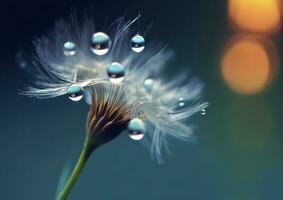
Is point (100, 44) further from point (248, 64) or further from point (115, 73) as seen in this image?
point (248, 64)

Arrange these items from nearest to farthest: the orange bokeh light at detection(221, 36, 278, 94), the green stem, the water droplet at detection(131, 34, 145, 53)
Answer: the green stem, the water droplet at detection(131, 34, 145, 53), the orange bokeh light at detection(221, 36, 278, 94)

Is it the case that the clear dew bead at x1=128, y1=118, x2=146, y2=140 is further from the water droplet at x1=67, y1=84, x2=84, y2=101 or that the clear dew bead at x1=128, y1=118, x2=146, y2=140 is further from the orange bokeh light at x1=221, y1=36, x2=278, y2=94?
the orange bokeh light at x1=221, y1=36, x2=278, y2=94

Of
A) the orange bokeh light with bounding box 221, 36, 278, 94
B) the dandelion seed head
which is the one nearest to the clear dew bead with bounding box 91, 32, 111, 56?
the dandelion seed head

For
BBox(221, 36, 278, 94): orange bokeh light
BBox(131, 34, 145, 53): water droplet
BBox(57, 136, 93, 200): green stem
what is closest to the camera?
BBox(57, 136, 93, 200): green stem

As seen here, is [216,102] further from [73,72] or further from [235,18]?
[73,72]

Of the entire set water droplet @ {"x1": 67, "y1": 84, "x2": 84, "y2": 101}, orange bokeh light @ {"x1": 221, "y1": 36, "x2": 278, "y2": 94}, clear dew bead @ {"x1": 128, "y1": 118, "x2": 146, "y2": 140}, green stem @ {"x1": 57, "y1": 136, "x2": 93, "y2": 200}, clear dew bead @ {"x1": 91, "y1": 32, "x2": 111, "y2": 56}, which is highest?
orange bokeh light @ {"x1": 221, "y1": 36, "x2": 278, "y2": 94}

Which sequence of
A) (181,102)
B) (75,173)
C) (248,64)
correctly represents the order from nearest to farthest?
1. (75,173)
2. (181,102)
3. (248,64)

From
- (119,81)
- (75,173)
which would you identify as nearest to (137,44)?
(119,81)

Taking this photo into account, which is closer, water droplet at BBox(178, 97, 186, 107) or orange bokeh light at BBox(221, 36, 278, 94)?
water droplet at BBox(178, 97, 186, 107)
